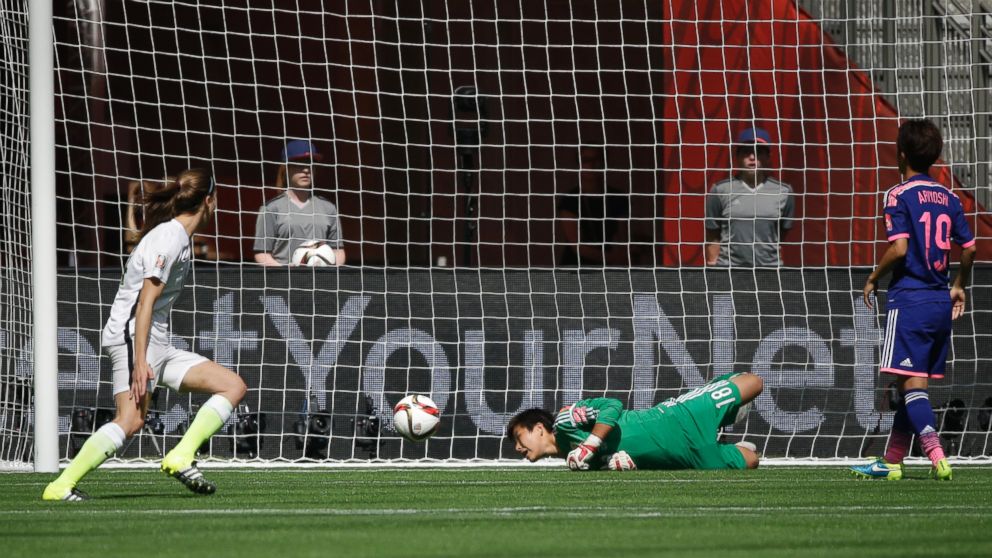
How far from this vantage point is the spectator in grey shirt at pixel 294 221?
10.4 m

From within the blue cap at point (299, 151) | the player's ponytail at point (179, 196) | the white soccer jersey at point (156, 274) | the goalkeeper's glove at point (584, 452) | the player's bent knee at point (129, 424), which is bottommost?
the goalkeeper's glove at point (584, 452)

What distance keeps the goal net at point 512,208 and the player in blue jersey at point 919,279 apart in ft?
8.21

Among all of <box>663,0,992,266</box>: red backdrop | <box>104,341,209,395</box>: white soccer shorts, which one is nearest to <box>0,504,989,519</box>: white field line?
<box>104,341,209,395</box>: white soccer shorts

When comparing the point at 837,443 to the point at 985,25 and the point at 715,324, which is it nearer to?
the point at 715,324

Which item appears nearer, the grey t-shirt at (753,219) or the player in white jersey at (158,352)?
the player in white jersey at (158,352)

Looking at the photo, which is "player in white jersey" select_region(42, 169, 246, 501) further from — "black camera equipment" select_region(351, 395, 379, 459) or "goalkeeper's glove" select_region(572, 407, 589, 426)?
"black camera equipment" select_region(351, 395, 379, 459)

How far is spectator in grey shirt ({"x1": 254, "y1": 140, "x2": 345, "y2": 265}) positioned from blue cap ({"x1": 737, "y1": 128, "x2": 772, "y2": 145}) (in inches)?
118

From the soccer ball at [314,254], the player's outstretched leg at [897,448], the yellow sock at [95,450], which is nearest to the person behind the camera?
the yellow sock at [95,450]

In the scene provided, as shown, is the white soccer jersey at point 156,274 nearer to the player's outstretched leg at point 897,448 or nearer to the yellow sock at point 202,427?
the yellow sock at point 202,427

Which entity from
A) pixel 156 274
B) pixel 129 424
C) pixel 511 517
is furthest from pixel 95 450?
pixel 511 517

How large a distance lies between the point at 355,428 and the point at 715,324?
98.6 inches

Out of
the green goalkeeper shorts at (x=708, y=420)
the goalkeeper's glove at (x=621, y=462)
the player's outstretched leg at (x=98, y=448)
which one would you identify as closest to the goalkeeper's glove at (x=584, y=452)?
the goalkeeper's glove at (x=621, y=462)

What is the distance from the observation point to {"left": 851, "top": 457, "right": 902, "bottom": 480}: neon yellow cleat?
7258 mm

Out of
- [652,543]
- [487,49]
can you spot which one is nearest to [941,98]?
[487,49]
